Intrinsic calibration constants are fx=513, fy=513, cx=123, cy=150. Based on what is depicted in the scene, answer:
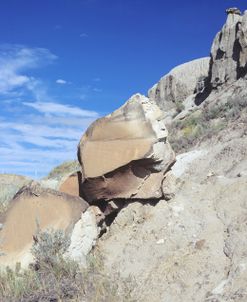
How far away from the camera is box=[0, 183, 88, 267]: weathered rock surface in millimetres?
6730

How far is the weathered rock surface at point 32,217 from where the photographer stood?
6.73 meters

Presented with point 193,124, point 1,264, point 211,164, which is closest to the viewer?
point 1,264

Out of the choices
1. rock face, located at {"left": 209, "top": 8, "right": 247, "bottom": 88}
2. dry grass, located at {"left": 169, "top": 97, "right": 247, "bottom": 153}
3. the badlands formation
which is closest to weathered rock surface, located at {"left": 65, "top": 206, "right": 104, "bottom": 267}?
the badlands formation

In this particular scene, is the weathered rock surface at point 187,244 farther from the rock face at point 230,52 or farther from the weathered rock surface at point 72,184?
the rock face at point 230,52

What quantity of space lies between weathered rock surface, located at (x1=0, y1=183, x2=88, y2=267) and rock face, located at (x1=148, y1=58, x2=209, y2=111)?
93.2ft

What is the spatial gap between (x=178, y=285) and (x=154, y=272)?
1.42 feet

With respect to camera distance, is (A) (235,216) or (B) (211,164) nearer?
(A) (235,216)

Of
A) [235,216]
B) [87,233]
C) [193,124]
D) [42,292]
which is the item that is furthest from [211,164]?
[193,124]

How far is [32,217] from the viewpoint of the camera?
694 cm

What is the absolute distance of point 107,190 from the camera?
7.16 m

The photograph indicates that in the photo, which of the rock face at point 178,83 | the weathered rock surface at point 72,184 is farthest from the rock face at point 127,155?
the rock face at point 178,83

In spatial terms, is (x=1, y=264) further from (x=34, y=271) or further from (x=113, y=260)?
(x=113, y=260)

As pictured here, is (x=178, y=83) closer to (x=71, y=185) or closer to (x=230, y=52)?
(x=230, y=52)

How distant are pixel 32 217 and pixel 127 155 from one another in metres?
1.54
